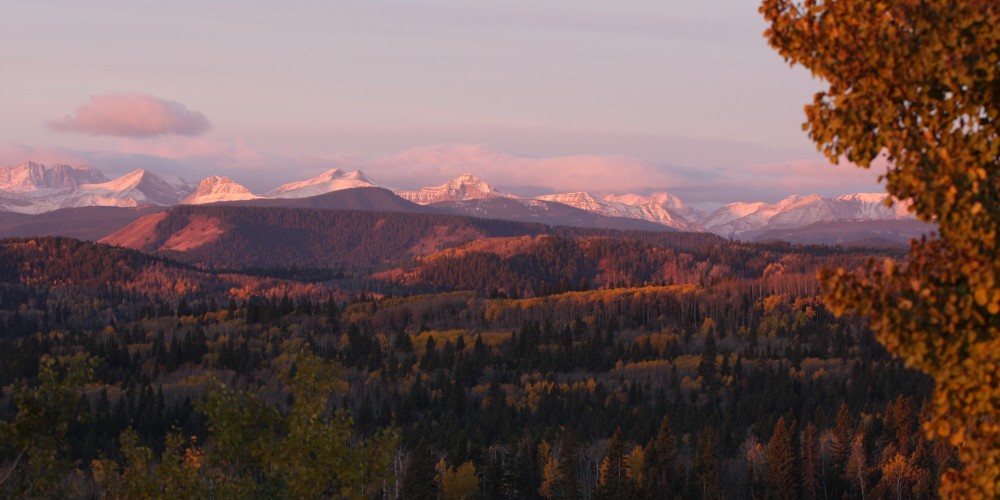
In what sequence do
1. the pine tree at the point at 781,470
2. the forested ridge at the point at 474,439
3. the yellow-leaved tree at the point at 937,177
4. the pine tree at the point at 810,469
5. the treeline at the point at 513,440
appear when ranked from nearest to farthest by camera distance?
1. the yellow-leaved tree at the point at 937,177
2. the forested ridge at the point at 474,439
3. the treeline at the point at 513,440
4. the pine tree at the point at 781,470
5. the pine tree at the point at 810,469

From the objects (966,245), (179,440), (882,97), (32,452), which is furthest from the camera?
(179,440)

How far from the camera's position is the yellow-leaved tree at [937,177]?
13.2 m

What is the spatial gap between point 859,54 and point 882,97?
30.2 inches

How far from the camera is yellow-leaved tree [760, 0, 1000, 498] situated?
13.2m

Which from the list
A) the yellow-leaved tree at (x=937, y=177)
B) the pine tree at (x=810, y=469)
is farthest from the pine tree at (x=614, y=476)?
the yellow-leaved tree at (x=937, y=177)

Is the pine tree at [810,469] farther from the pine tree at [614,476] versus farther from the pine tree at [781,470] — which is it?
the pine tree at [614,476]

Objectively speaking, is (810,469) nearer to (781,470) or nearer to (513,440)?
(781,470)

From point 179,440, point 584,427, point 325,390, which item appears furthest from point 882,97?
point 584,427

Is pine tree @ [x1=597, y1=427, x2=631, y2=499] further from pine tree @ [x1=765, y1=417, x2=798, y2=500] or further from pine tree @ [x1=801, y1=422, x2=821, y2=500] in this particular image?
pine tree @ [x1=801, y1=422, x2=821, y2=500]

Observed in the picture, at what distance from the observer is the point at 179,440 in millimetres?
36344

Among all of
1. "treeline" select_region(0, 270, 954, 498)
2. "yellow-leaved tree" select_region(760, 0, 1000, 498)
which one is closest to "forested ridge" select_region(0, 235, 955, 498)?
"treeline" select_region(0, 270, 954, 498)

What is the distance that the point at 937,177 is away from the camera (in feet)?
44.1

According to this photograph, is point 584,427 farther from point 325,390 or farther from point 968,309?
point 968,309

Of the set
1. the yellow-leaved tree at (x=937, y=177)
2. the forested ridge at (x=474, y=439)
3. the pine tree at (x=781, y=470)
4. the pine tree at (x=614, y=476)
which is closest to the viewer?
the yellow-leaved tree at (x=937, y=177)
